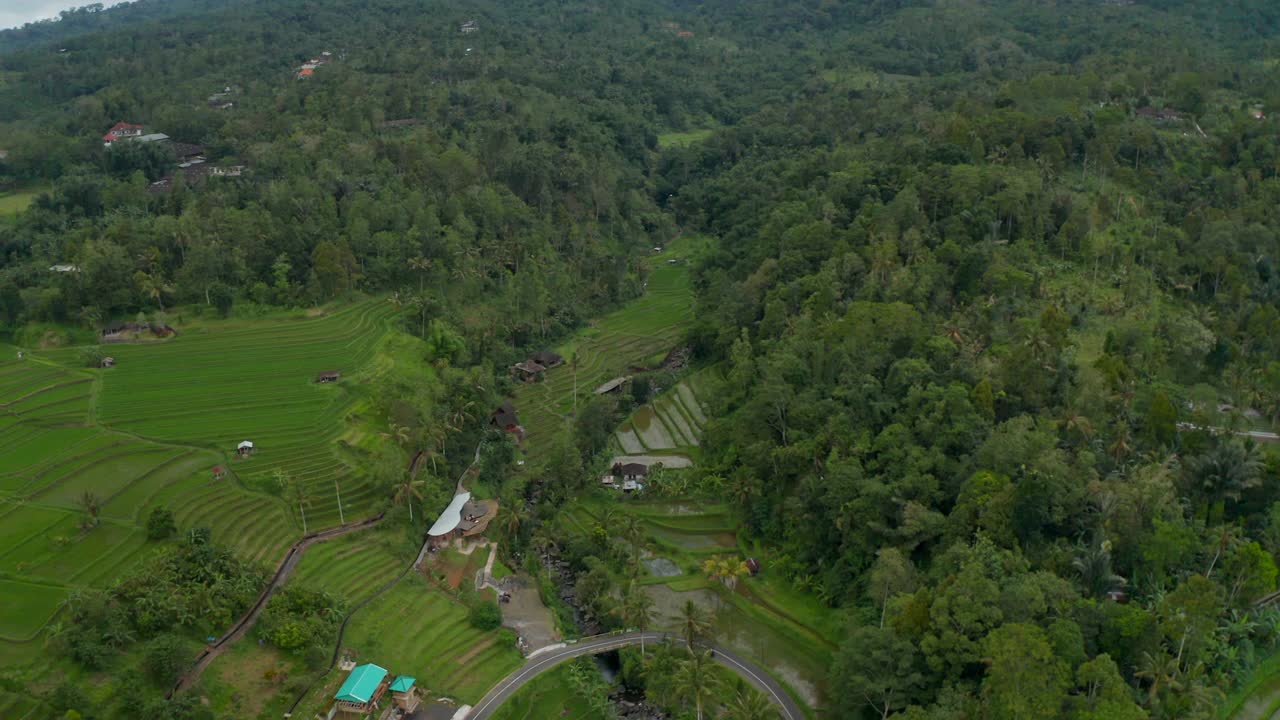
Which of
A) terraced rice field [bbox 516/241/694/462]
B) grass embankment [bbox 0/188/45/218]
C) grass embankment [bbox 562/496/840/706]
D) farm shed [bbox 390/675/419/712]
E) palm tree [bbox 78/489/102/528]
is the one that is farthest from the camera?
grass embankment [bbox 0/188/45/218]

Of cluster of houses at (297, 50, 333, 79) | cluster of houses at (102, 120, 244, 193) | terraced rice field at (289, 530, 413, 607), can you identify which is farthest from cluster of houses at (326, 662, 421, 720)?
cluster of houses at (297, 50, 333, 79)

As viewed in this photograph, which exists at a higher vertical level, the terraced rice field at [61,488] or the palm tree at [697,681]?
the terraced rice field at [61,488]

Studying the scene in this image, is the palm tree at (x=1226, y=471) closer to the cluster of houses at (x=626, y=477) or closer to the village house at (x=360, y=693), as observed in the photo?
the cluster of houses at (x=626, y=477)

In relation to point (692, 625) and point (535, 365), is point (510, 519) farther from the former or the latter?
point (535, 365)

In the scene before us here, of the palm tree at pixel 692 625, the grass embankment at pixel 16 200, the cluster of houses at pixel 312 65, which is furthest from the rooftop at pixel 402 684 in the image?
the cluster of houses at pixel 312 65

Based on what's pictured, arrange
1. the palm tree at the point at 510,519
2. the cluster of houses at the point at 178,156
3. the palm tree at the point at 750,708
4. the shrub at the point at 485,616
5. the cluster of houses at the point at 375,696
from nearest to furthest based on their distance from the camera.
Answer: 1. the palm tree at the point at 750,708
2. the cluster of houses at the point at 375,696
3. the shrub at the point at 485,616
4. the palm tree at the point at 510,519
5. the cluster of houses at the point at 178,156

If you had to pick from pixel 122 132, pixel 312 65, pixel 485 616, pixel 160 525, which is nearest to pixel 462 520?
pixel 485 616

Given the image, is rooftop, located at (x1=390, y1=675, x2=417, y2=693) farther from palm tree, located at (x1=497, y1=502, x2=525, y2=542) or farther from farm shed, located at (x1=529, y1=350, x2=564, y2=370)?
farm shed, located at (x1=529, y1=350, x2=564, y2=370)
